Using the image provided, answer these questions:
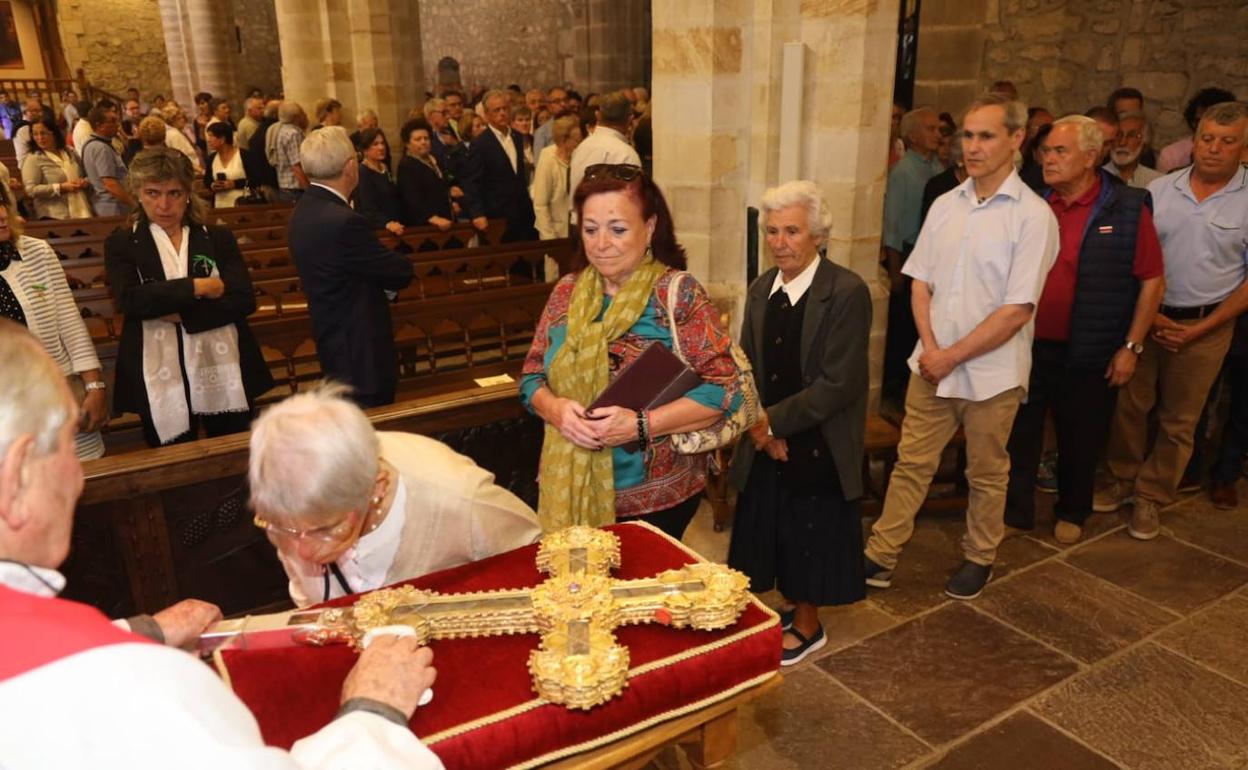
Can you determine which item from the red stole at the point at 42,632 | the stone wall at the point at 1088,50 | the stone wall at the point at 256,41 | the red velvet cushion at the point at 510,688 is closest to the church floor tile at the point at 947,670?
the red velvet cushion at the point at 510,688

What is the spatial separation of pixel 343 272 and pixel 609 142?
2388 millimetres

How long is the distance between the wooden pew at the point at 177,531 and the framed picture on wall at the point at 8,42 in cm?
2624

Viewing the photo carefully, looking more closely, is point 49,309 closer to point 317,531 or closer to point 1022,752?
point 317,531

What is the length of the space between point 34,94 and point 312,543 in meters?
25.8

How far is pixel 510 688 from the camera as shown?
142 cm

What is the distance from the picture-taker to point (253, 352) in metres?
3.67

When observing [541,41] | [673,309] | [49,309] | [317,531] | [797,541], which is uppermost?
[541,41]

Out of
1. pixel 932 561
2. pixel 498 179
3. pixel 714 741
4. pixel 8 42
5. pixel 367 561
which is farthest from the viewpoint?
pixel 8 42

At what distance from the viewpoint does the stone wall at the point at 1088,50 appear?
6434 mm

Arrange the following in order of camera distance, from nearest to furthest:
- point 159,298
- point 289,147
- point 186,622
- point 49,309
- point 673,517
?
1. point 186,622
2. point 673,517
3. point 49,309
4. point 159,298
5. point 289,147

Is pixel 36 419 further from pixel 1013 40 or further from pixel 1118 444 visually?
pixel 1013 40

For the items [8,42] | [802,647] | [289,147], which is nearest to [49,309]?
[802,647]

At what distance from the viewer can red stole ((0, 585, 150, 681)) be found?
902 mm

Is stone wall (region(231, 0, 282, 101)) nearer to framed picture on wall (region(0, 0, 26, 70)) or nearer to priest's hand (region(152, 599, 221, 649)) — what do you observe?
framed picture on wall (region(0, 0, 26, 70))
